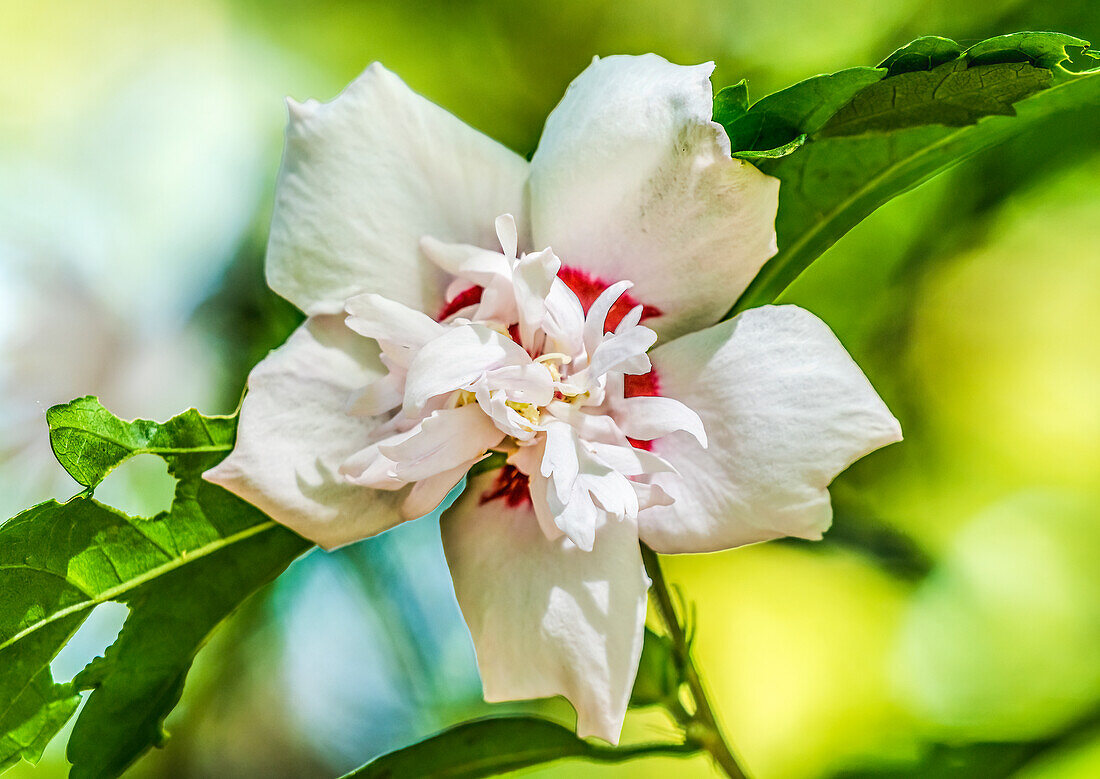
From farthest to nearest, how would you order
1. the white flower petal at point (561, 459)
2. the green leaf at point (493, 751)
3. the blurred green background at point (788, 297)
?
1. the blurred green background at point (788, 297)
2. the green leaf at point (493, 751)
3. the white flower petal at point (561, 459)

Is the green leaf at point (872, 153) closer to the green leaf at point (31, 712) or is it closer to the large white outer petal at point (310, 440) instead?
the large white outer petal at point (310, 440)

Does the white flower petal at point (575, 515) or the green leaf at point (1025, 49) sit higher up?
the green leaf at point (1025, 49)

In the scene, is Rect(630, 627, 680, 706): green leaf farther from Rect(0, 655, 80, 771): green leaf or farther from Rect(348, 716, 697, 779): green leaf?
Rect(0, 655, 80, 771): green leaf

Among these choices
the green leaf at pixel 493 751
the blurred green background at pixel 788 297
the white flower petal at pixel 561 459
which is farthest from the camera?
the blurred green background at pixel 788 297

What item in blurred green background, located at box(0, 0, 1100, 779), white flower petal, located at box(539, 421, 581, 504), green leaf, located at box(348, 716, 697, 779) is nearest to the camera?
white flower petal, located at box(539, 421, 581, 504)

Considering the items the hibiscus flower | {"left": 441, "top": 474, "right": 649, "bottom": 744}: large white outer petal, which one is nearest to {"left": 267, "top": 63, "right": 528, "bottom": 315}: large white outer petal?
the hibiscus flower

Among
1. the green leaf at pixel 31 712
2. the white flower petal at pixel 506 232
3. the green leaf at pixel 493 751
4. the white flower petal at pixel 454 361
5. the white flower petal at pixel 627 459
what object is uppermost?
the white flower petal at pixel 506 232

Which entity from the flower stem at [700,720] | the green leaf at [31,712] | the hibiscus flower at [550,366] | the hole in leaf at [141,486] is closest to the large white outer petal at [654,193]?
the hibiscus flower at [550,366]
